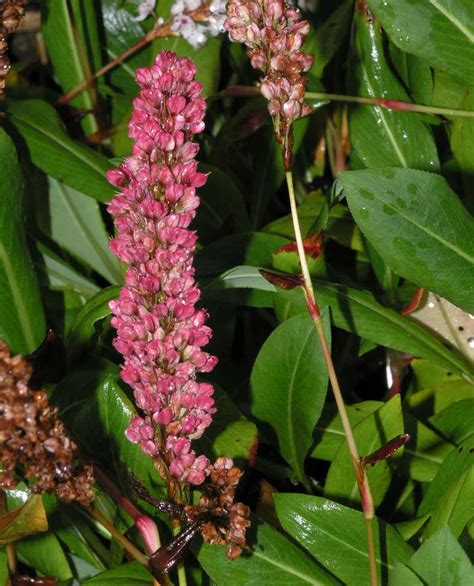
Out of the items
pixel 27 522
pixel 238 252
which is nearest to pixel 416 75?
pixel 238 252

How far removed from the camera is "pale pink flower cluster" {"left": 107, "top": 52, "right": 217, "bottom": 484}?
0.78 meters

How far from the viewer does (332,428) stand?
3.91 feet

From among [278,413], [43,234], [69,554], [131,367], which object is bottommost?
[69,554]

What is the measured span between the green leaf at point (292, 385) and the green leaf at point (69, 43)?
1.96 ft

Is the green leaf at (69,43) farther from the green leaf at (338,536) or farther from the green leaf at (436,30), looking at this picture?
the green leaf at (338,536)

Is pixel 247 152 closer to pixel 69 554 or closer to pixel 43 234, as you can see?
pixel 43 234

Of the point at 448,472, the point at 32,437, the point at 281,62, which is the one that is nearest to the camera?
the point at 32,437

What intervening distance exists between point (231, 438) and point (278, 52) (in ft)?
1.42

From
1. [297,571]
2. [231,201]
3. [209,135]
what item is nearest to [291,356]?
[297,571]

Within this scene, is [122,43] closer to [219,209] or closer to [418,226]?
[219,209]

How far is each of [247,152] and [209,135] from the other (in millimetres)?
79

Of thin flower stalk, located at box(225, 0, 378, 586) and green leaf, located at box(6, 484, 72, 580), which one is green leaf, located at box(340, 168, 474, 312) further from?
green leaf, located at box(6, 484, 72, 580)

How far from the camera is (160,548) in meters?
0.87

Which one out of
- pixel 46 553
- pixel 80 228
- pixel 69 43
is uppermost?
pixel 69 43
